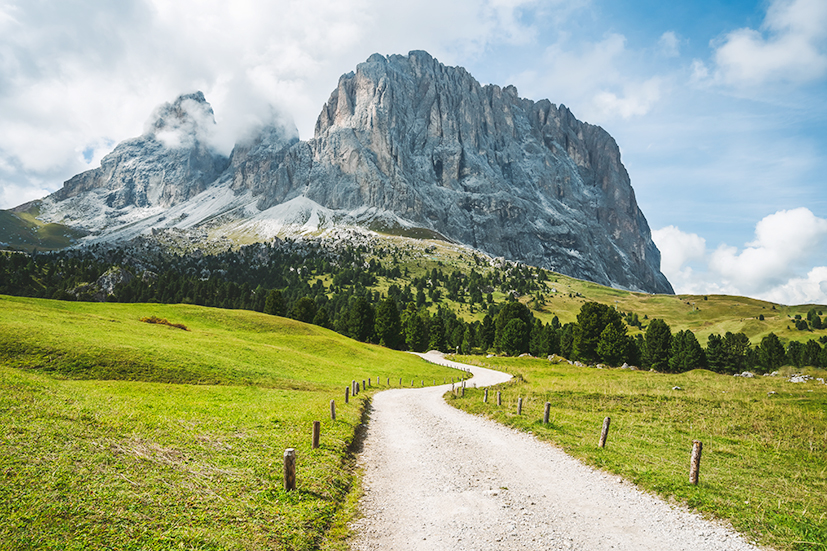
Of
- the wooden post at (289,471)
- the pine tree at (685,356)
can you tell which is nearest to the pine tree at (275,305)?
the pine tree at (685,356)

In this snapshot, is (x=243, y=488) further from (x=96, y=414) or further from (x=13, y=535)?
(x=96, y=414)

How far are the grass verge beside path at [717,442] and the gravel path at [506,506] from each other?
3.91 feet

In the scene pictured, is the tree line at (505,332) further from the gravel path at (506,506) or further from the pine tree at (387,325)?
the gravel path at (506,506)

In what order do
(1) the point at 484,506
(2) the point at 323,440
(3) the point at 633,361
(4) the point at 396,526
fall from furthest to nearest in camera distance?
(3) the point at 633,361, (2) the point at 323,440, (1) the point at 484,506, (4) the point at 396,526

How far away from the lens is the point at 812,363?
112750 mm

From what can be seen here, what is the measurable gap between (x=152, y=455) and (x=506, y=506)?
39.2ft

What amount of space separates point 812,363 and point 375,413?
471 feet

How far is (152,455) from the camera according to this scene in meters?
13.3

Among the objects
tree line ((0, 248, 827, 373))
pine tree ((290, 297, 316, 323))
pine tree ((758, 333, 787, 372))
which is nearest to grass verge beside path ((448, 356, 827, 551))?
tree line ((0, 248, 827, 373))

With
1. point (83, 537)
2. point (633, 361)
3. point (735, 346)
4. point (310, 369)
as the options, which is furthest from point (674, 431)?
point (735, 346)

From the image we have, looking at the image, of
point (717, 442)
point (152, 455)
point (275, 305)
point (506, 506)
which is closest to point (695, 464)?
point (506, 506)

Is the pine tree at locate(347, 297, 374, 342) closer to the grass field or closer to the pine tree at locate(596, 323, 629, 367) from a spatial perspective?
the pine tree at locate(596, 323, 629, 367)

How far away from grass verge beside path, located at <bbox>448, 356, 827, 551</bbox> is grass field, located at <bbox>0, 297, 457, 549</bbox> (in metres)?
11.2

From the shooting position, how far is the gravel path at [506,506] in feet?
34.7
